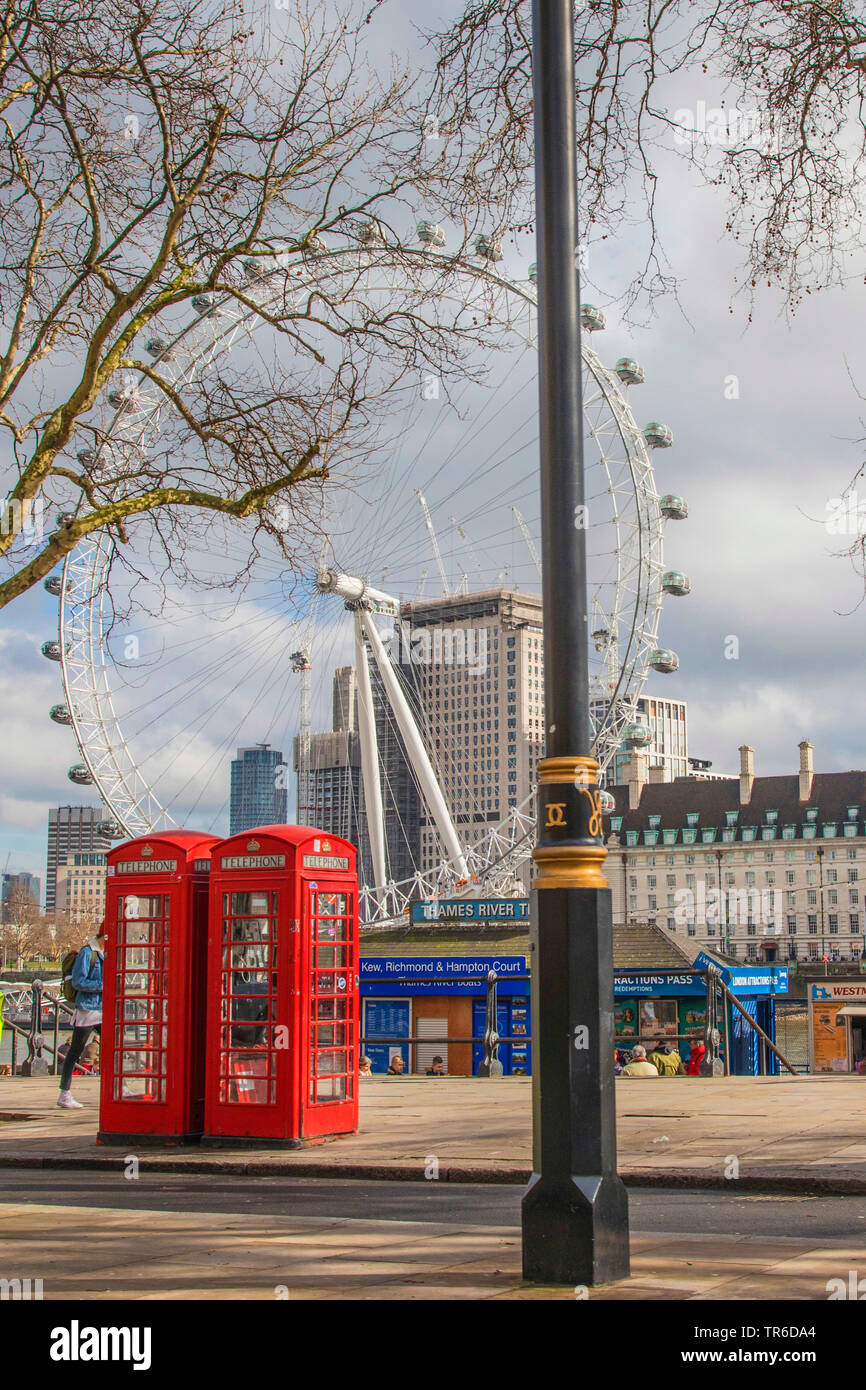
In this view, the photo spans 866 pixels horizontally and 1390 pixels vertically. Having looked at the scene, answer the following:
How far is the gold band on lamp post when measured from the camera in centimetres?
617

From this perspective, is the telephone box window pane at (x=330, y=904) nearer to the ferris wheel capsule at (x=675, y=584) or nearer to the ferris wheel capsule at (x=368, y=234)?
the ferris wheel capsule at (x=368, y=234)

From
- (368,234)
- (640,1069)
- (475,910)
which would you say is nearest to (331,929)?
(368,234)

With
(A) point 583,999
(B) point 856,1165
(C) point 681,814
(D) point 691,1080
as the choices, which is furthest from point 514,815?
(C) point 681,814

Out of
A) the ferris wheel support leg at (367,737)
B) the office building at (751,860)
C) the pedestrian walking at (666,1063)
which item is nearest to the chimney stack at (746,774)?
the office building at (751,860)

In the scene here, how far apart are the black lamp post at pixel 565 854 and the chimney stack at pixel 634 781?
420 ft

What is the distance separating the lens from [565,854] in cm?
617

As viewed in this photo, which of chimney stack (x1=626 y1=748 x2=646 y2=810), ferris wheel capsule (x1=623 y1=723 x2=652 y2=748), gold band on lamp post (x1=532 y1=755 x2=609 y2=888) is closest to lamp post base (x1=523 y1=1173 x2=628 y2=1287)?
gold band on lamp post (x1=532 y1=755 x2=609 y2=888)

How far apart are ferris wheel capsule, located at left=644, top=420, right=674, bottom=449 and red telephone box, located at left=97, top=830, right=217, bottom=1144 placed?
34.8m

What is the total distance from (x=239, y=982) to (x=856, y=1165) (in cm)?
521

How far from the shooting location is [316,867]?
40.7 feet

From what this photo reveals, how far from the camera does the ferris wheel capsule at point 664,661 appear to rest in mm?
45438

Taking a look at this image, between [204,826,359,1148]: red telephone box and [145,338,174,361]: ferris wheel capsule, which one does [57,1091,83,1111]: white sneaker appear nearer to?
[204,826,359,1148]: red telephone box

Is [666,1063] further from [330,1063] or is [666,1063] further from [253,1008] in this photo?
[253,1008]
